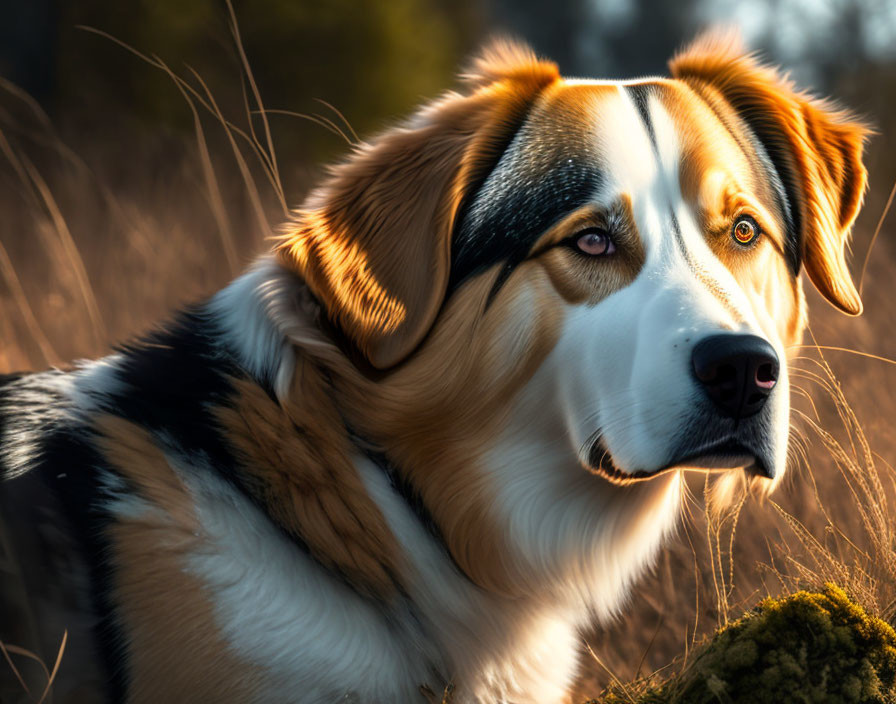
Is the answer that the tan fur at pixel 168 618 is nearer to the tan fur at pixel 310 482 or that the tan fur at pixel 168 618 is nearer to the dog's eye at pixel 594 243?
the tan fur at pixel 310 482

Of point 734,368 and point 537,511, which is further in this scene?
point 537,511

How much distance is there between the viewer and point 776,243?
2613 millimetres

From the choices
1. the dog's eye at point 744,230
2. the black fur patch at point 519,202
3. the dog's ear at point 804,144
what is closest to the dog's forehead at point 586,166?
the black fur patch at point 519,202

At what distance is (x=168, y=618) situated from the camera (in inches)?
83.2

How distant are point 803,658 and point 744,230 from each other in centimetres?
112

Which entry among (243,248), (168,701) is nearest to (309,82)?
(243,248)

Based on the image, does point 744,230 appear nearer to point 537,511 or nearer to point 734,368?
point 734,368

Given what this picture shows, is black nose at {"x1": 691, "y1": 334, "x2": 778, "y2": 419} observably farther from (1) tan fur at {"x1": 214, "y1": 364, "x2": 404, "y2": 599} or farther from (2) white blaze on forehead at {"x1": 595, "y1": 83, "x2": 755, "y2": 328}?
(1) tan fur at {"x1": 214, "y1": 364, "x2": 404, "y2": 599}

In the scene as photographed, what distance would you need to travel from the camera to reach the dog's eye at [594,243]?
7.68 feet

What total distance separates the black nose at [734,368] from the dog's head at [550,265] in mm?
32

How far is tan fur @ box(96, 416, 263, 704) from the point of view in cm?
210

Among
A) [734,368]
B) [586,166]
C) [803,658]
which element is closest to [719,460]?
[734,368]

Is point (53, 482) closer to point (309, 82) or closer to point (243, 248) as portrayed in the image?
point (243, 248)

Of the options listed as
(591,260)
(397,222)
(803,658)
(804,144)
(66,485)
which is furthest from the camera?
(804,144)
